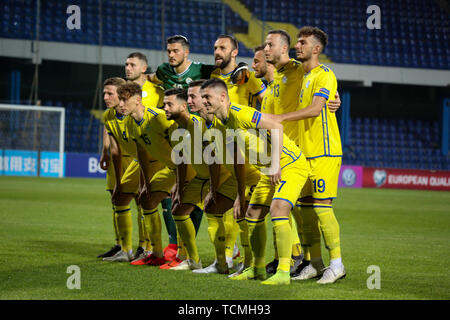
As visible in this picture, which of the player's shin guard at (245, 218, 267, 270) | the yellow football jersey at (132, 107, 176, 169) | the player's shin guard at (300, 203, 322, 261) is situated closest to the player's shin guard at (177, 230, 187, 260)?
the yellow football jersey at (132, 107, 176, 169)

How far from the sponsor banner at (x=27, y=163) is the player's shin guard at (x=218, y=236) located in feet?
63.4

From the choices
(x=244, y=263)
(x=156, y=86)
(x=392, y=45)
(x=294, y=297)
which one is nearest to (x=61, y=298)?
(x=294, y=297)

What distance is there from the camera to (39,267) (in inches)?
230

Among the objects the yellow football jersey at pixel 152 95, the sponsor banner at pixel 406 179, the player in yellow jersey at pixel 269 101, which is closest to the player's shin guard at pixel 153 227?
the player in yellow jersey at pixel 269 101

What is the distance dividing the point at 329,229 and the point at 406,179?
874 inches

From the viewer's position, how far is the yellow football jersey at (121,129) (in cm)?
648

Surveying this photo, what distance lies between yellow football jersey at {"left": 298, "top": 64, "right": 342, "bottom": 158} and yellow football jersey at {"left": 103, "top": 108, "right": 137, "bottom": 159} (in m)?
1.85

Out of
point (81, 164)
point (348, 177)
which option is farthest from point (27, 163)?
point (348, 177)

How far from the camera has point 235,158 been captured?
5391mm

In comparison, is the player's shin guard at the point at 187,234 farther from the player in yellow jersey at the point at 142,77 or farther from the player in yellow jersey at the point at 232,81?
the player in yellow jersey at the point at 142,77

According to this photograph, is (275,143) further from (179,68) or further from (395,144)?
(395,144)

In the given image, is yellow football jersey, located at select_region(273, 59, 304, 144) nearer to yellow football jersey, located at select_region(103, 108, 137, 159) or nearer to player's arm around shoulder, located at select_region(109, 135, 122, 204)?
yellow football jersey, located at select_region(103, 108, 137, 159)

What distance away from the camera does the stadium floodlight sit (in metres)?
23.8

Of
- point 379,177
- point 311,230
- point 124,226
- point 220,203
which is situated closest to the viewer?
point 311,230
